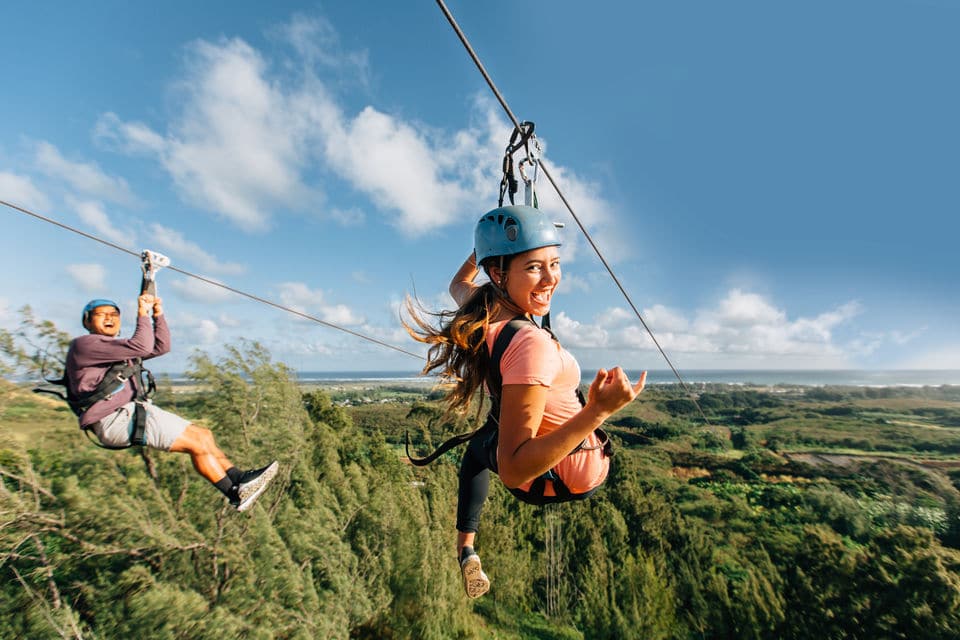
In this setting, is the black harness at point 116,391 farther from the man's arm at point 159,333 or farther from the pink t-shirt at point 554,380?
the pink t-shirt at point 554,380

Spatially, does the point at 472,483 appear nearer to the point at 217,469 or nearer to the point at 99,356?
the point at 217,469

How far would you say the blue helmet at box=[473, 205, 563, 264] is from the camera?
7.22ft

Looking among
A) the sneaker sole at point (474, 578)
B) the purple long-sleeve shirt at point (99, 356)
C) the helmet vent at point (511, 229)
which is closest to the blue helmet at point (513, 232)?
the helmet vent at point (511, 229)

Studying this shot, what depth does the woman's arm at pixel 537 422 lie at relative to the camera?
4.94ft

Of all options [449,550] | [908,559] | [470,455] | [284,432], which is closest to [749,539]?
[908,559]

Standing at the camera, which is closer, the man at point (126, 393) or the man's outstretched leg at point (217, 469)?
the man at point (126, 393)

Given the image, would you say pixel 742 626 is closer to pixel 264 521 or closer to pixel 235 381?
pixel 264 521

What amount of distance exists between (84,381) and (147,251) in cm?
121

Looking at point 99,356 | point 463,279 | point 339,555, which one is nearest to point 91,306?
point 99,356

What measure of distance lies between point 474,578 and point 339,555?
2142cm

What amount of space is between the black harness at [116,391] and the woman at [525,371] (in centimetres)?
327

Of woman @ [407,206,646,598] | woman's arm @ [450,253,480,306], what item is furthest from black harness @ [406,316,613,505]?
woman's arm @ [450,253,480,306]

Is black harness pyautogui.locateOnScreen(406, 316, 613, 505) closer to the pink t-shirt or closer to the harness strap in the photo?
the pink t-shirt

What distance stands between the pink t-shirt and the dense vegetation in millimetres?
889
